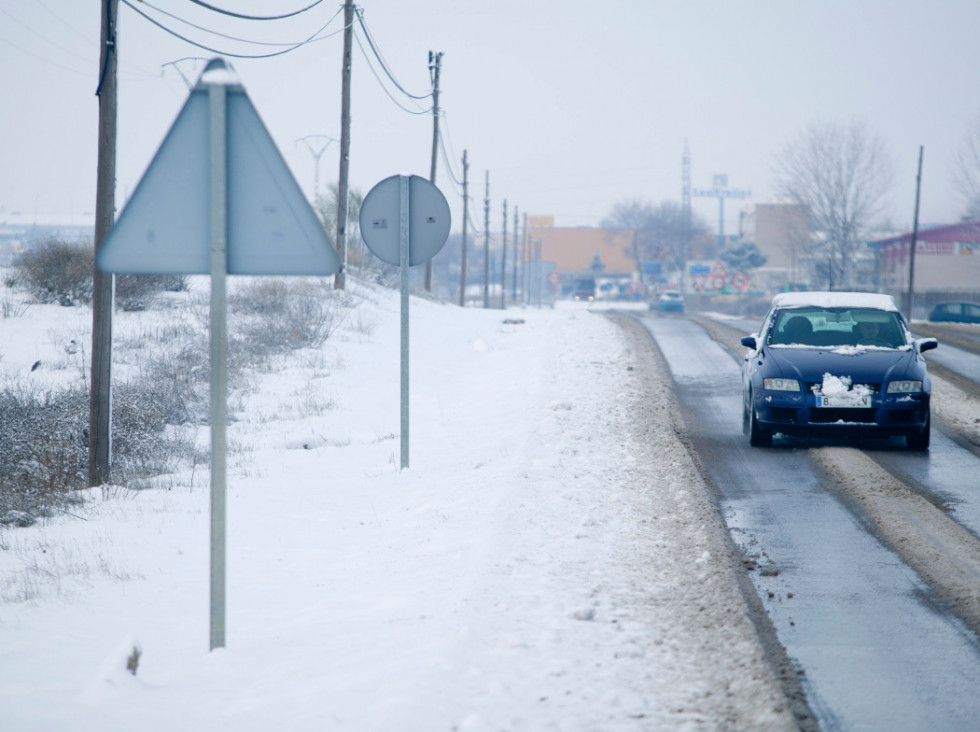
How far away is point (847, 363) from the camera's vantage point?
1059cm

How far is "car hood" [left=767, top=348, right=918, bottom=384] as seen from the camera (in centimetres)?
1034

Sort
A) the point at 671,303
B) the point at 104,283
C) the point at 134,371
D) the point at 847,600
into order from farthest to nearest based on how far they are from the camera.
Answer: the point at 671,303 → the point at 134,371 → the point at 104,283 → the point at 847,600

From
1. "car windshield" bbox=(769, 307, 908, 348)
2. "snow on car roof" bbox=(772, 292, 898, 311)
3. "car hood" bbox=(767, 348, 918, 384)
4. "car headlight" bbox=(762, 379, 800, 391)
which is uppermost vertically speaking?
"snow on car roof" bbox=(772, 292, 898, 311)

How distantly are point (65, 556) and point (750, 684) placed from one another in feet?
15.7

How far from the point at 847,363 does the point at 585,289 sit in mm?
83074

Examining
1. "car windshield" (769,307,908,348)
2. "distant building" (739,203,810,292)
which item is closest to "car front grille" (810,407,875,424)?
"car windshield" (769,307,908,348)

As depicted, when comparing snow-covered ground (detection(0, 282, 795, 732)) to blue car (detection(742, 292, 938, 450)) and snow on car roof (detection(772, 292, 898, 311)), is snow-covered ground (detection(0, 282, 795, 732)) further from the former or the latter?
snow on car roof (detection(772, 292, 898, 311))

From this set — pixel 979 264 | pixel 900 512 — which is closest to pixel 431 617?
pixel 900 512

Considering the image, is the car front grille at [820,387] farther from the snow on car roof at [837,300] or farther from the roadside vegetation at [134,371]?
the roadside vegetation at [134,371]

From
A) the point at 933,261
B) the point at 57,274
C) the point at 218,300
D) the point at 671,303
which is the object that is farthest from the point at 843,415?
the point at 933,261

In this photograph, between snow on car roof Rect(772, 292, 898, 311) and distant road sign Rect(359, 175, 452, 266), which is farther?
snow on car roof Rect(772, 292, 898, 311)

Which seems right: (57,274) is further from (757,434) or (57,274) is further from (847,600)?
(847,600)

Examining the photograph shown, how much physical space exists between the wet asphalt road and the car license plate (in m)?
0.64

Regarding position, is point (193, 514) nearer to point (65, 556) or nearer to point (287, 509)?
point (287, 509)
